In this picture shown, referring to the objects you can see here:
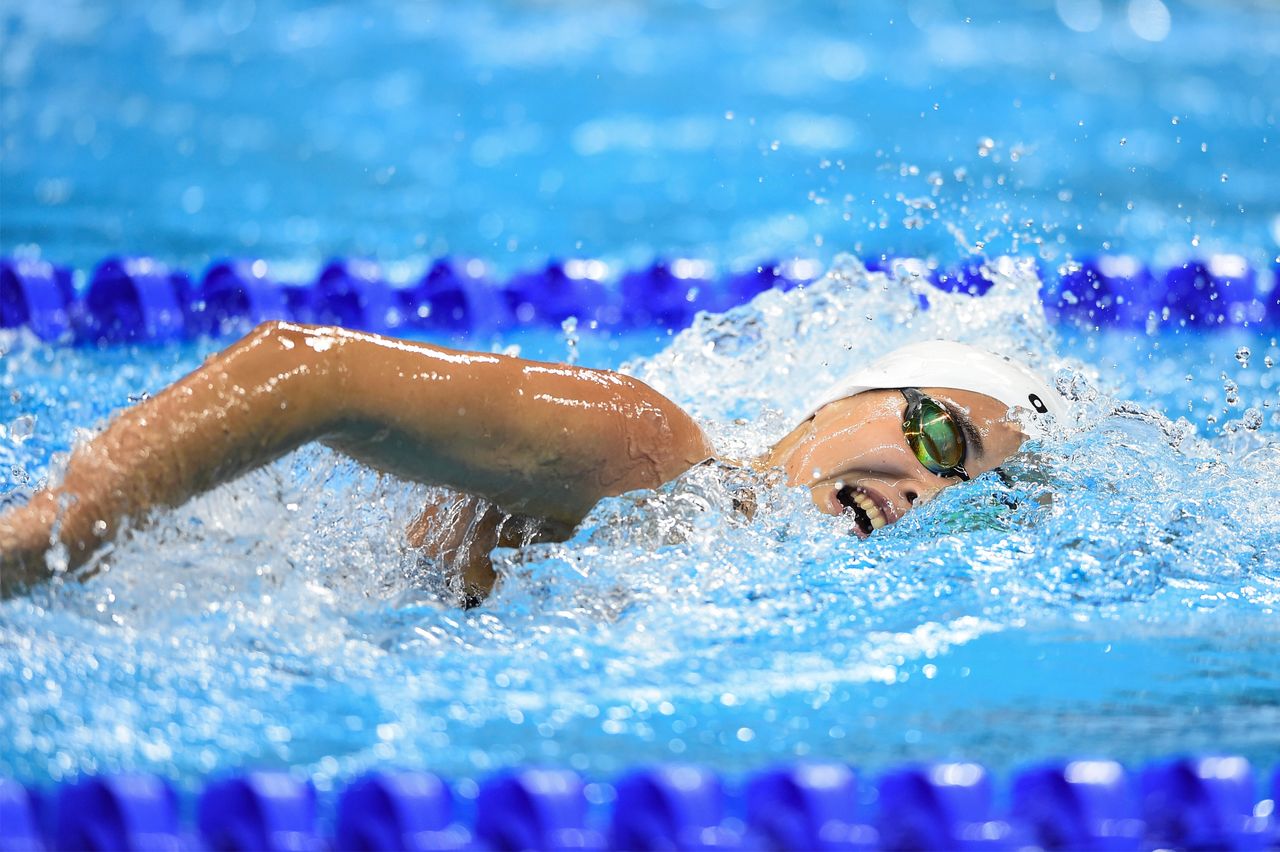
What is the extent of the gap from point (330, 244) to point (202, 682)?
2.59 metres

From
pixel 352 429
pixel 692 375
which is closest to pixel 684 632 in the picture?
pixel 352 429

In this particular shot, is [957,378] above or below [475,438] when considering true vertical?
above

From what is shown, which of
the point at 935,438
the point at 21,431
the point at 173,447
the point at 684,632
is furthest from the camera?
the point at 21,431

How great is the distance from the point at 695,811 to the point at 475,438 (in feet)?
1.61

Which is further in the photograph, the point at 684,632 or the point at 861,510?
the point at 861,510

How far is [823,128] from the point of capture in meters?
4.93

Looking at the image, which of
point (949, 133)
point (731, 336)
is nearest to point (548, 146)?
point (949, 133)

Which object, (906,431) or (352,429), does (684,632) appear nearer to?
(906,431)

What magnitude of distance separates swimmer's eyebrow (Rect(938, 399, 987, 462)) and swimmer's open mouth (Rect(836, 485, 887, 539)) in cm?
16

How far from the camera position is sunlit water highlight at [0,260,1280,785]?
1.69 meters

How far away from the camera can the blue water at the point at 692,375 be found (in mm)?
1747

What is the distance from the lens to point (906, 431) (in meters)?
2.08

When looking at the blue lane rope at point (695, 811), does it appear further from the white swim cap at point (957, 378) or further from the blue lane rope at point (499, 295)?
the blue lane rope at point (499, 295)

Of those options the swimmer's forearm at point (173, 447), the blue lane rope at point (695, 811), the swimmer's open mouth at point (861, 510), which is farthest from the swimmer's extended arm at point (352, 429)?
the swimmer's open mouth at point (861, 510)
